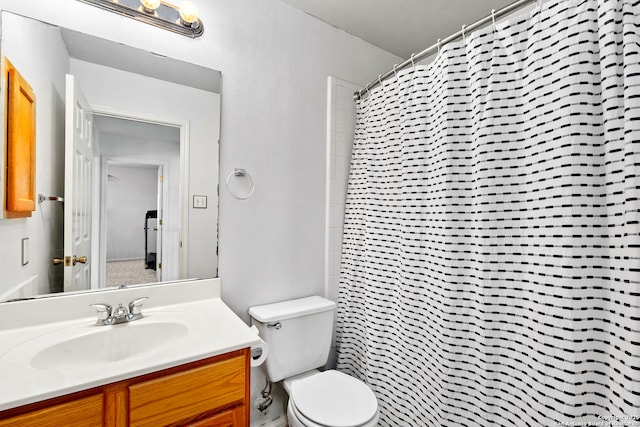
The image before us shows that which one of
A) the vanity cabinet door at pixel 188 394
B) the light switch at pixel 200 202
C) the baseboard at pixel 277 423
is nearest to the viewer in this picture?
the vanity cabinet door at pixel 188 394

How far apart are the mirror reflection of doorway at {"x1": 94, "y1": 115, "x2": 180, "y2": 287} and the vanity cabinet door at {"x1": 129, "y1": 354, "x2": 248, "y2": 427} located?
0.56 metres

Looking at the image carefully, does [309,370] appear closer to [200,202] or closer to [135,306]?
[135,306]

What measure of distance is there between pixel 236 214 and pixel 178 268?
37cm

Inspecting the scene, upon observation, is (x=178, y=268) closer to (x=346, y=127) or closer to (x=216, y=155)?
(x=216, y=155)

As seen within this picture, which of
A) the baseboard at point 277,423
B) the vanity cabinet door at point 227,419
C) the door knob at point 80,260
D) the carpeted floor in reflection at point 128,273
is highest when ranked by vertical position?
the door knob at point 80,260

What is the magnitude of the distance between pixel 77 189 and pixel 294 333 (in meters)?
1.16

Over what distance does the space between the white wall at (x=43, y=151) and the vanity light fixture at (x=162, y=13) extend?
251 mm

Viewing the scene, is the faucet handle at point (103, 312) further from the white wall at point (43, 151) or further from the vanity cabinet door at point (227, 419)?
the vanity cabinet door at point (227, 419)

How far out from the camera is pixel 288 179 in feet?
5.56

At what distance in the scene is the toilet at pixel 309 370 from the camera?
49.4 inches

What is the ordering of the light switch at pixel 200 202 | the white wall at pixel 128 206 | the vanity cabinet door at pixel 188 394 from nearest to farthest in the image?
the vanity cabinet door at pixel 188 394
the white wall at pixel 128 206
the light switch at pixel 200 202

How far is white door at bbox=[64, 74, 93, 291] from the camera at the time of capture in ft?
3.83

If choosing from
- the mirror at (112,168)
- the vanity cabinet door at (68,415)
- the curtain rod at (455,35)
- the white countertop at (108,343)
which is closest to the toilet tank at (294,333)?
the white countertop at (108,343)

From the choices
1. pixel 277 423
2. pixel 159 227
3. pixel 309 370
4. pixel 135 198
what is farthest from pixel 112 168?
pixel 277 423
